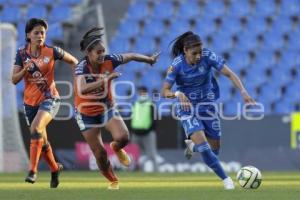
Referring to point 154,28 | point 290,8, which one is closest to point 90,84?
point 154,28

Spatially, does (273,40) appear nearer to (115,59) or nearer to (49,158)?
(49,158)

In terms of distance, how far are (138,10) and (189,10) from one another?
1551 mm

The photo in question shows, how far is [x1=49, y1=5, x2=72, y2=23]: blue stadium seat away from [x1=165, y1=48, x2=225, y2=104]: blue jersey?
1380cm

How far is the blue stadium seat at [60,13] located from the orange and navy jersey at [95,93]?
13874 millimetres

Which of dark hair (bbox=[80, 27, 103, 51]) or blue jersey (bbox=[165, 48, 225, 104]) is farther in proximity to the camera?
blue jersey (bbox=[165, 48, 225, 104])

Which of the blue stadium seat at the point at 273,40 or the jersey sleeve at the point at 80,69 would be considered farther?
the blue stadium seat at the point at 273,40

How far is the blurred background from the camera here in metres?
20.2

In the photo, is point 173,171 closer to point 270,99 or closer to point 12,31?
point 12,31

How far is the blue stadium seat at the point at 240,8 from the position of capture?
26938 millimetres

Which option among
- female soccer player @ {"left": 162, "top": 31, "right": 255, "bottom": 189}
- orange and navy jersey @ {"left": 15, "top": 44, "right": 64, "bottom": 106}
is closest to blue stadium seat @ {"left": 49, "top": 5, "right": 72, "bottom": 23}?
orange and navy jersey @ {"left": 15, "top": 44, "right": 64, "bottom": 106}

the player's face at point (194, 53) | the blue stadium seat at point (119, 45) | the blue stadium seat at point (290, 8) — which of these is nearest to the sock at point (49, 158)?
the player's face at point (194, 53)

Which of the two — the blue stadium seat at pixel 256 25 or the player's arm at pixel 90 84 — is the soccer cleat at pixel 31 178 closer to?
Result: the player's arm at pixel 90 84

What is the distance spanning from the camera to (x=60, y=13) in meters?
25.0

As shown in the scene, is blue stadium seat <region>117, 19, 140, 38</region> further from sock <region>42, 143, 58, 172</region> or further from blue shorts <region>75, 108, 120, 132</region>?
blue shorts <region>75, 108, 120, 132</region>
